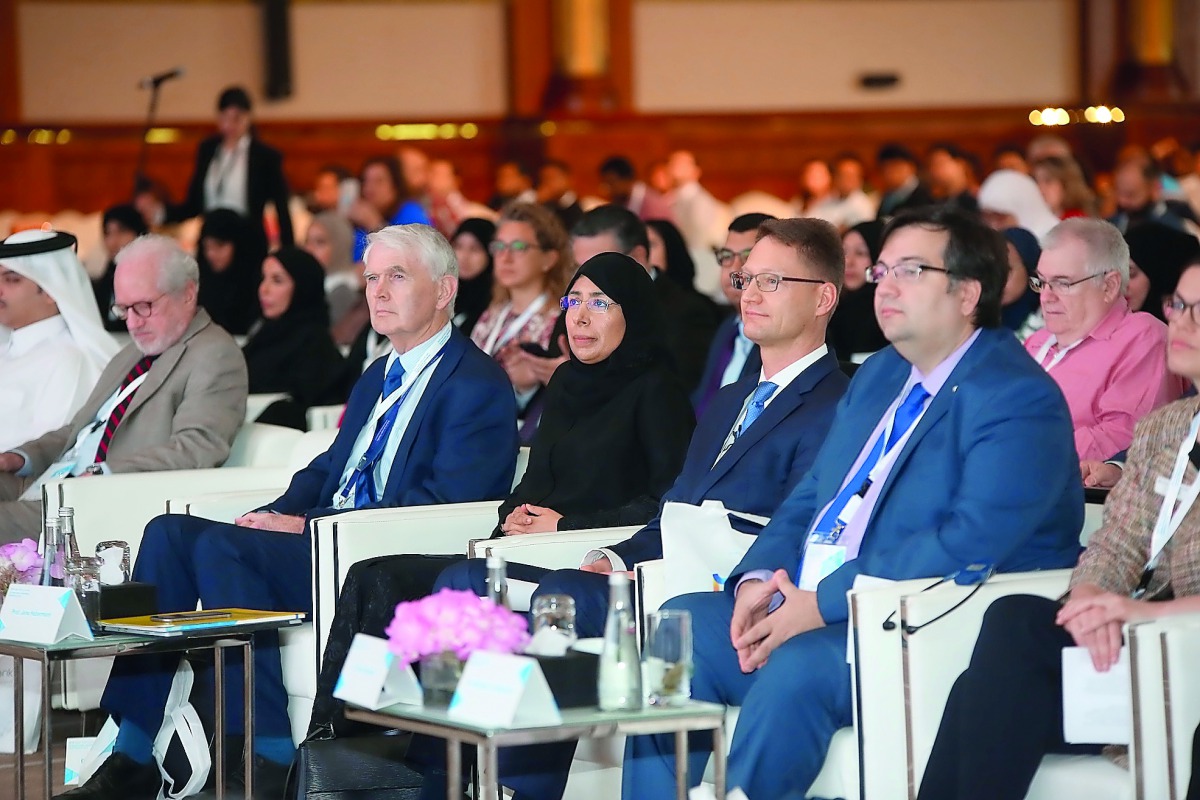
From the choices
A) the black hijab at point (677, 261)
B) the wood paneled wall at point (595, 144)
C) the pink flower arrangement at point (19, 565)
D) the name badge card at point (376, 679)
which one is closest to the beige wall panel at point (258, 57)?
the wood paneled wall at point (595, 144)

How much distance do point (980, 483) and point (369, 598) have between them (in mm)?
1411

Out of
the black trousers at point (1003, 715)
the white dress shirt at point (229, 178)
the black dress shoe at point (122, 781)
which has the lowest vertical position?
the black dress shoe at point (122, 781)

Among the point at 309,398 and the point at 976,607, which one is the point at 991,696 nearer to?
the point at 976,607

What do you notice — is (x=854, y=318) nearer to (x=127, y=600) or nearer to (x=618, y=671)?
(x=127, y=600)

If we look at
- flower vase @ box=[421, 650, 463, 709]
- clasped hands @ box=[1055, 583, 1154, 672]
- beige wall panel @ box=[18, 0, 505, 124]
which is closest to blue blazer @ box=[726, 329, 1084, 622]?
clasped hands @ box=[1055, 583, 1154, 672]

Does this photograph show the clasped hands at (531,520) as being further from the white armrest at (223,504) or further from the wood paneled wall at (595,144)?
the wood paneled wall at (595,144)

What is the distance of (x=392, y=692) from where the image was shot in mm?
2900

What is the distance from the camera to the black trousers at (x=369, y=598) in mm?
3889

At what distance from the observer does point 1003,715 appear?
9.66 ft

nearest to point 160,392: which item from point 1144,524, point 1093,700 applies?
point 1144,524

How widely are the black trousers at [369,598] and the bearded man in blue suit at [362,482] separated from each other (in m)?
0.36

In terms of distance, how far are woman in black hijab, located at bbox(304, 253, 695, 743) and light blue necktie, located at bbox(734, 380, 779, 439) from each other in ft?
1.11

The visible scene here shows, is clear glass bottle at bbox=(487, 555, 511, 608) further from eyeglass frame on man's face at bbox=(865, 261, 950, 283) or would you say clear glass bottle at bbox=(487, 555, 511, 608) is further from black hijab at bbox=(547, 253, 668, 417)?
black hijab at bbox=(547, 253, 668, 417)

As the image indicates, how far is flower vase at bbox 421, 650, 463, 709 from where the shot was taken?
286 centimetres
